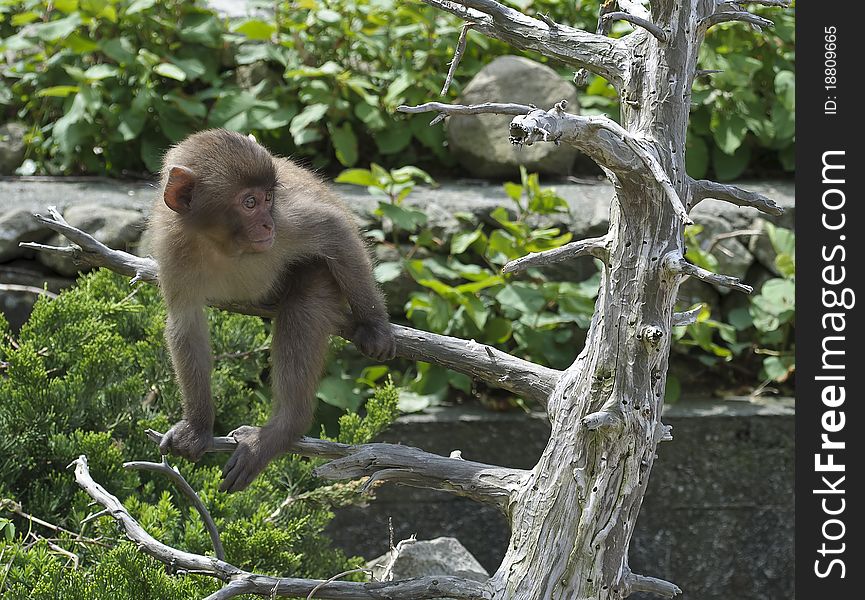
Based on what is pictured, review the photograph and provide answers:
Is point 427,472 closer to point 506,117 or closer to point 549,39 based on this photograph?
point 549,39

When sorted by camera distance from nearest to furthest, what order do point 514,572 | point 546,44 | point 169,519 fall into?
point 546,44 → point 514,572 → point 169,519

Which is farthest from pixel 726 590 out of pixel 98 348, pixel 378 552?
pixel 98 348

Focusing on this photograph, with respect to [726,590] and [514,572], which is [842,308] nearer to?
[514,572]

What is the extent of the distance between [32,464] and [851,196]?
10.9 ft

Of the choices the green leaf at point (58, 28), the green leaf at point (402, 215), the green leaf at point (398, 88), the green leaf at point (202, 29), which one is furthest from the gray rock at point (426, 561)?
the green leaf at point (58, 28)

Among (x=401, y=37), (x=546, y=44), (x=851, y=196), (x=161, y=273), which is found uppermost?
(x=401, y=37)

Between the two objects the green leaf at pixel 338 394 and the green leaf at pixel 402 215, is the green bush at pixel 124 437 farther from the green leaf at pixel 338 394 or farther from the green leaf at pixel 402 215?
the green leaf at pixel 402 215

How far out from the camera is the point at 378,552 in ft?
19.7

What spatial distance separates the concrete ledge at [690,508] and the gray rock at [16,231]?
230 centimetres

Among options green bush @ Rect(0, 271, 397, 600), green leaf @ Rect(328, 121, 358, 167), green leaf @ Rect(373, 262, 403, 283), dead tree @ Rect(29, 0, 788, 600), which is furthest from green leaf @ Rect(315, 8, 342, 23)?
dead tree @ Rect(29, 0, 788, 600)

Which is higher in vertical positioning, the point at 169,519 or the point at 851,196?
the point at 851,196

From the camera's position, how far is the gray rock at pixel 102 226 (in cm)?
584

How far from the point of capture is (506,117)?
257 inches

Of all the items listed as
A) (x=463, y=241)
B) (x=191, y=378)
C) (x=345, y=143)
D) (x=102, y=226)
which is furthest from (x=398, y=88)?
(x=191, y=378)
